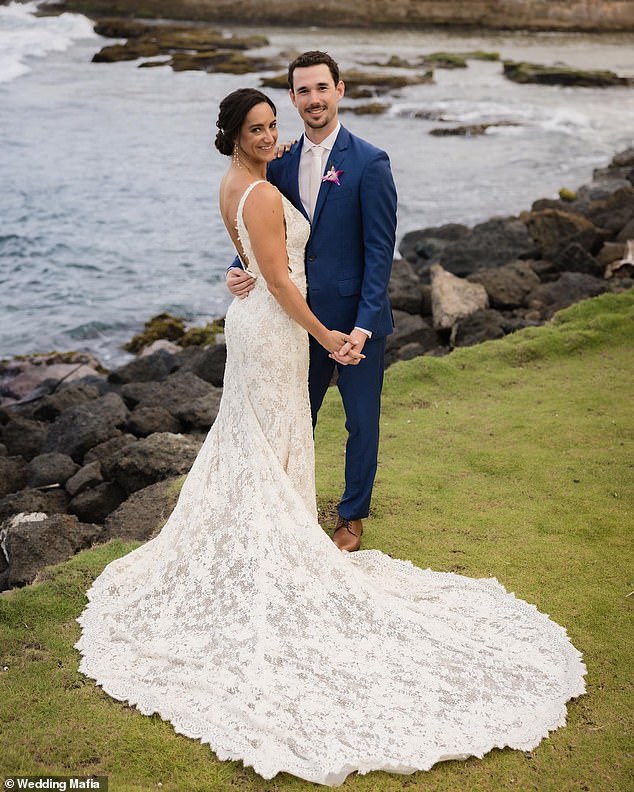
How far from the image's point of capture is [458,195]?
2030 cm

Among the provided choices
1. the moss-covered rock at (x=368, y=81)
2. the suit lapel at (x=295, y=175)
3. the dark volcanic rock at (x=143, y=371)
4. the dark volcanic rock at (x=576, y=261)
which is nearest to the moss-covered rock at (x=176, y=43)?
the moss-covered rock at (x=368, y=81)

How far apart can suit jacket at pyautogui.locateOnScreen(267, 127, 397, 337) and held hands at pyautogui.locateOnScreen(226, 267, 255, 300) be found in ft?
1.32

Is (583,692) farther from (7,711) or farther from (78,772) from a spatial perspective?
(7,711)

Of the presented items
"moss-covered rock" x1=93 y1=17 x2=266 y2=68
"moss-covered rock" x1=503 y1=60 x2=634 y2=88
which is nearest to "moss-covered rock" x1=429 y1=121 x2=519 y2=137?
"moss-covered rock" x1=503 y1=60 x2=634 y2=88

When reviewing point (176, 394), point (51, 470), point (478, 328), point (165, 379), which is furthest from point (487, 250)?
point (51, 470)

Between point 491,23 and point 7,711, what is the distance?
54.9 metres

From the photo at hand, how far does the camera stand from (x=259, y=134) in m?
4.17

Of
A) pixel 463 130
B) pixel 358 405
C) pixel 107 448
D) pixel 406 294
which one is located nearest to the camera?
pixel 358 405

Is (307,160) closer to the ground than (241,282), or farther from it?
farther from it

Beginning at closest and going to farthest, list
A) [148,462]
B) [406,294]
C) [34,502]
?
[148,462], [34,502], [406,294]

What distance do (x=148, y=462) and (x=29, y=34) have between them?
41475 mm

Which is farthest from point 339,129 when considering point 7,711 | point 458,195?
point 458,195

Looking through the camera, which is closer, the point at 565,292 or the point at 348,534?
the point at 348,534

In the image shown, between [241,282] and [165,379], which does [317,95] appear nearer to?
[241,282]
